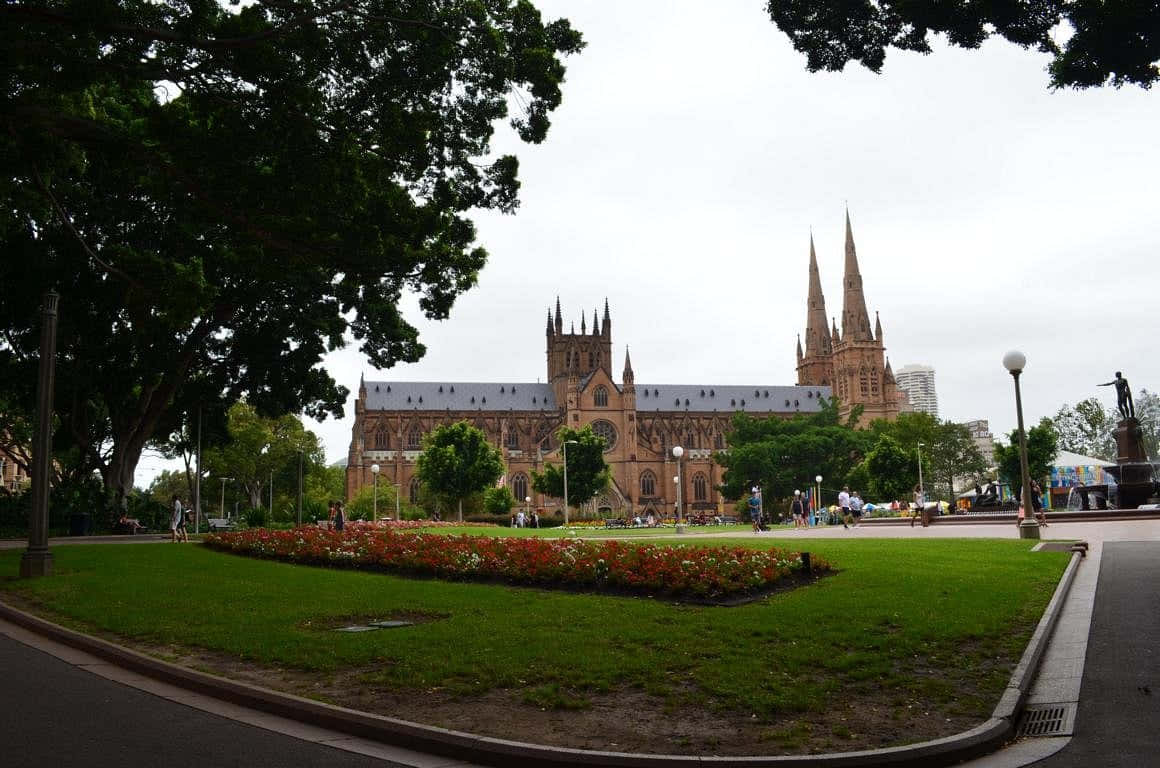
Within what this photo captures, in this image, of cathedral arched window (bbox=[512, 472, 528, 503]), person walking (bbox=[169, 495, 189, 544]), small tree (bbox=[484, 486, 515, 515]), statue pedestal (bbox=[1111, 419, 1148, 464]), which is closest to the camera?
person walking (bbox=[169, 495, 189, 544])

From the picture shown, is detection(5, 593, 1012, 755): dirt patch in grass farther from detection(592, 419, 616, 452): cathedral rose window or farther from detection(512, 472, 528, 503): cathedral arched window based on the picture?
detection(592, 419, 616, 452): cathedral rose window

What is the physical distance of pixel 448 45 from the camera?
43.7 feet

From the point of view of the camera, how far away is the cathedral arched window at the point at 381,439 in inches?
4488

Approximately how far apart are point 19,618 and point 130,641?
3.45 metres

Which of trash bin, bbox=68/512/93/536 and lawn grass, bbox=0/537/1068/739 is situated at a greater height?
trash bin, bbox=68/512/93/536

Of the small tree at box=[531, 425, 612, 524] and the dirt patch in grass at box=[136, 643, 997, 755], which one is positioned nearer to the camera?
the dirt patch in grass at box=[136, 643, 997, 755]

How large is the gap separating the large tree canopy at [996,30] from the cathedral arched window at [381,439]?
105860mm

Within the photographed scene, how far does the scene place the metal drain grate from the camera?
739 cm

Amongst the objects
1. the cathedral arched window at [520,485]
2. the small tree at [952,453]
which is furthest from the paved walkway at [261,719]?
the cathedral arched window at [520,485]

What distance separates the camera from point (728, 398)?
13100 centimetres

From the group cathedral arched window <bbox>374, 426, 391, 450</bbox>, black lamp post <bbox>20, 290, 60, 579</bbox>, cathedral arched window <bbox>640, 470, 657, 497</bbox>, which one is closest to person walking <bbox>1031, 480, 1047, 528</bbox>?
black lamp post <bbox>20, 290, 60, 579</bbox>

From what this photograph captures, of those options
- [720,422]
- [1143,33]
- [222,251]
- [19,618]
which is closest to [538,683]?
[19,618]

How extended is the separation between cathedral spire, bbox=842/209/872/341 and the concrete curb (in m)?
123

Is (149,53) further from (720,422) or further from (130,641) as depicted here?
(720,422)
